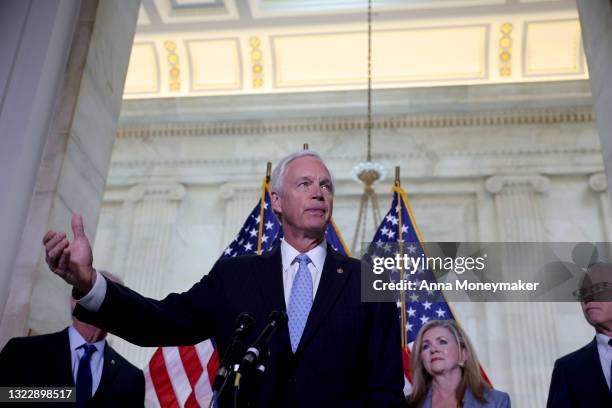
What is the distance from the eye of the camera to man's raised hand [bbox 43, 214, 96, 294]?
213 centimetres

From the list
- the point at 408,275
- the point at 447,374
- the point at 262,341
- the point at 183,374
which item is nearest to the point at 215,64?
the point at 408,275

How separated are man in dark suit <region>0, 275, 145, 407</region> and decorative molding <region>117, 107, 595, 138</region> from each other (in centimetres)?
725

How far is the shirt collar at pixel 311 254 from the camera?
2572 millimetres

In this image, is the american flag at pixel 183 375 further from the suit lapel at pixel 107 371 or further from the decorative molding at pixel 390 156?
the decorative molding at pixel 390 156

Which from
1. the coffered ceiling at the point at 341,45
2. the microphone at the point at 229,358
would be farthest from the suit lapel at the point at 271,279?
the coffered ceiling at the point at 341,45

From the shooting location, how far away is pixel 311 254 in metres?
2.59

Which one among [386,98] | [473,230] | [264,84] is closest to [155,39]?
[264,84]

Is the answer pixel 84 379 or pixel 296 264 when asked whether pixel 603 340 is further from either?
pixel 84 379

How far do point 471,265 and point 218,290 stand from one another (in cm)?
615

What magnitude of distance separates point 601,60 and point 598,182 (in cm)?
595

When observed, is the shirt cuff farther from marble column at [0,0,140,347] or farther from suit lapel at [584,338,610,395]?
suit lapel at [584,338,610,395]

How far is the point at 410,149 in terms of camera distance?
10.1 m

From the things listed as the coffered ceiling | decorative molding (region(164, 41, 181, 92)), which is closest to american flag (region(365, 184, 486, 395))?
the coffered ceiling

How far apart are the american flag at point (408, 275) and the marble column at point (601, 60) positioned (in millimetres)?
1928
